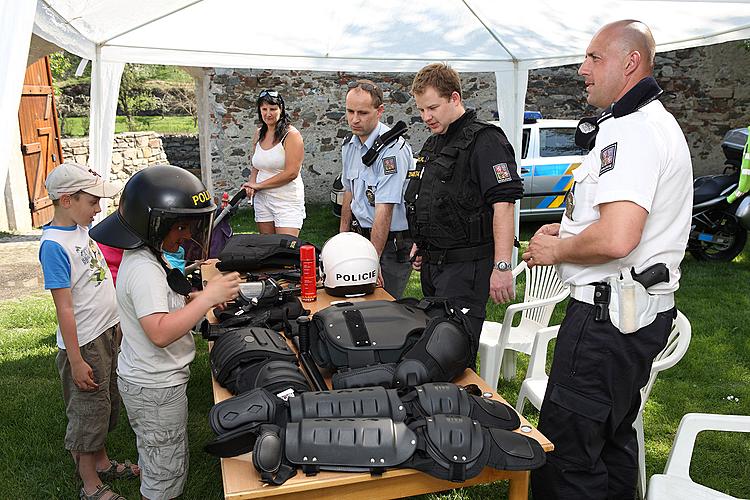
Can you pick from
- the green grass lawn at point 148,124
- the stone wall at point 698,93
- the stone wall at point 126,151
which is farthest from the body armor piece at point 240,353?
the green grass lawn at point 148,124

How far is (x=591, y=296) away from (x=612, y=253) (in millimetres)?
272

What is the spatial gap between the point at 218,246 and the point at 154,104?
1777 centimetres

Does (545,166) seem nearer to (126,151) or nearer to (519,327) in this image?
(519,327)

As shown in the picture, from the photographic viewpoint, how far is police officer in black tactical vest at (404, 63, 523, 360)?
3119mm

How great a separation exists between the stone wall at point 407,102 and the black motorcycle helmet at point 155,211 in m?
8.44

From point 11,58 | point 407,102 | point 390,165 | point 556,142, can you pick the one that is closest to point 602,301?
point 390,165

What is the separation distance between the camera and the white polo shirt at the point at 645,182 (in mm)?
2121

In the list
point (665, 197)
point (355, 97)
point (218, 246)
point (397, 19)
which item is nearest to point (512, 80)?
point (397, 19)

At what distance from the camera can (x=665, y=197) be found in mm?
2199

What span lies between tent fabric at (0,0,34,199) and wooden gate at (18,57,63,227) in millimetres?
8833

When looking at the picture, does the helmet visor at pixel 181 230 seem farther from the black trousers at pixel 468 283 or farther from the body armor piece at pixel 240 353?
the black trousers at pixel 468 283

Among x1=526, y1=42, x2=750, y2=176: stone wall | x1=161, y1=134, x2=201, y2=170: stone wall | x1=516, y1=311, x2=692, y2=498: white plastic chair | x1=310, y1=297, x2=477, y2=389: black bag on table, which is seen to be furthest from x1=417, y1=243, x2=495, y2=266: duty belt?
x1=161, y1=134, x2=201, y2=170: stone wall

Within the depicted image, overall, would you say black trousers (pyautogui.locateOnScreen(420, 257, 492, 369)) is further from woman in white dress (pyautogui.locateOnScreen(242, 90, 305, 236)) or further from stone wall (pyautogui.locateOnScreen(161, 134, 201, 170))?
stone wall (pyautogui.locateOnScreen(161, 134, 201, 170))

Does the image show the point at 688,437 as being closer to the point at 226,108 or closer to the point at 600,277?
the point at 600,277
